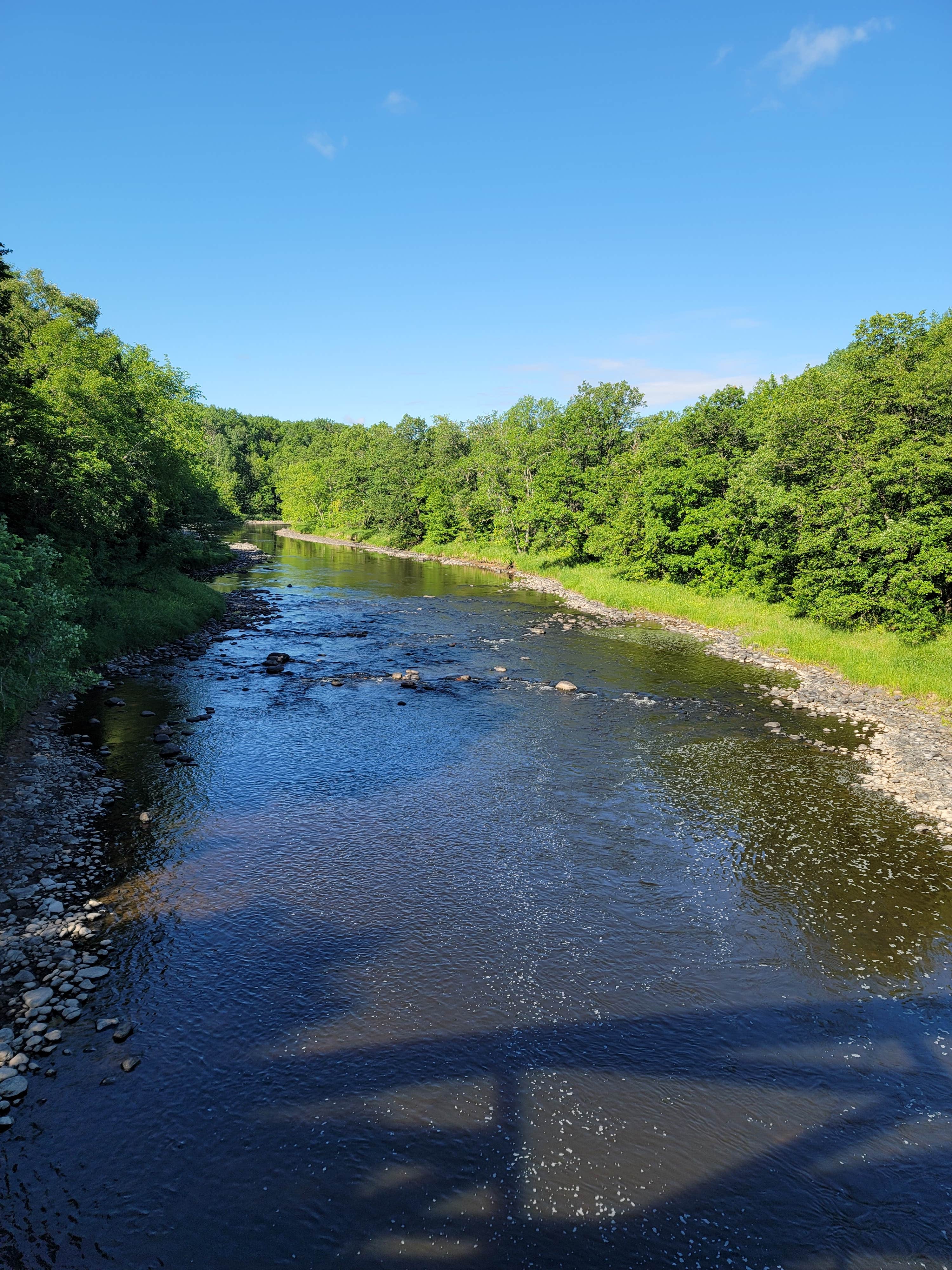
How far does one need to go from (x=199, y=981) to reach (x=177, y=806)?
700cm

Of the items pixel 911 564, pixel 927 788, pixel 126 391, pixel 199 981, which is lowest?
pixel 199 981

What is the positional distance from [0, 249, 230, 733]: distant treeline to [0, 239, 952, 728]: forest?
12 centimetres

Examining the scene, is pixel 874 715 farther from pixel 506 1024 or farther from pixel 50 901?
pixel 50 901

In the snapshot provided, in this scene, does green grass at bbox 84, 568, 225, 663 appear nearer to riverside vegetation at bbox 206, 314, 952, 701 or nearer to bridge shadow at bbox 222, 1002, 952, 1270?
bridge shadow at bbox 222, 1002, 952, 1270

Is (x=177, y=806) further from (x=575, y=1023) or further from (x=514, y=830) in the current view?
(x=575, y=1023)

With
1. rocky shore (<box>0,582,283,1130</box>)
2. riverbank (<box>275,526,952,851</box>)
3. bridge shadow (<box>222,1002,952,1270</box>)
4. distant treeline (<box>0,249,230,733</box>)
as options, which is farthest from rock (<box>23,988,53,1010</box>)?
riverbank (<box>275,526,952,851</box>)

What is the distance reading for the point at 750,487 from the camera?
4309 centimetres

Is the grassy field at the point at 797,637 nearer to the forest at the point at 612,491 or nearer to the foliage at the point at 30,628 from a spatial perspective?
the forest at the point at 612,491

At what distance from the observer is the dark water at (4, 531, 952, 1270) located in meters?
7.70

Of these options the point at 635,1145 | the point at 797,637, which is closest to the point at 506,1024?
the point at 635,1145

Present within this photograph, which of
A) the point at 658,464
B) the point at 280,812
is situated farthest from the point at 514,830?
the point at 658,464

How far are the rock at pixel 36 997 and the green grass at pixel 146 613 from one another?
18.4 metres

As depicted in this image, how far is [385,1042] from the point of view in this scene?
400 inches

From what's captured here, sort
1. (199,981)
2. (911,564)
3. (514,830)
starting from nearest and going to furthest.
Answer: (199,981)
(514,830)
(911,564)
